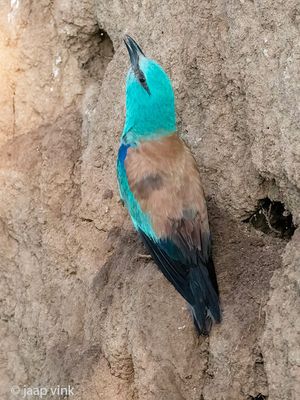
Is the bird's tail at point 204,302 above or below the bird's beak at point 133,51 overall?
below

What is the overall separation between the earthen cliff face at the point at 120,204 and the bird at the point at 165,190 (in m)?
0.10

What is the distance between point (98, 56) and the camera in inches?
189

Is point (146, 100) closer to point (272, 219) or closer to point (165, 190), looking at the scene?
point (165, 190)

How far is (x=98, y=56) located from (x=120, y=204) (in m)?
1.01

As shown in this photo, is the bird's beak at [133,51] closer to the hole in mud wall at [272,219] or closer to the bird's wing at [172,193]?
the bird's wing at [172,193]

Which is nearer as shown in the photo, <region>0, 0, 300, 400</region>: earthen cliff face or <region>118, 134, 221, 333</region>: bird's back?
<region>0, 0, 300, 400</region>: earthen cliff face

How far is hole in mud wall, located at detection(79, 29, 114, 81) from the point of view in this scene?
Result: 4.77m

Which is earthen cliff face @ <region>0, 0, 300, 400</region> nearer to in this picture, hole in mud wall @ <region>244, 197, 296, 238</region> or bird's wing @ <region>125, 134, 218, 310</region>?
hole in mud wall @ <region>244, 197, 296, 238</region>

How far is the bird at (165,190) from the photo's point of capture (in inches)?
138

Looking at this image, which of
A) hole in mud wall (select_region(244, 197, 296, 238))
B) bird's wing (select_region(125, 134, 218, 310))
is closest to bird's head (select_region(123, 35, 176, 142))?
bird's wing (select_region(125, 134, 218, 310))

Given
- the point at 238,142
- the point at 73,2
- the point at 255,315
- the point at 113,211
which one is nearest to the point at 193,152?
the point at 238,142

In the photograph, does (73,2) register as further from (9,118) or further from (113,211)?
(113,211)
